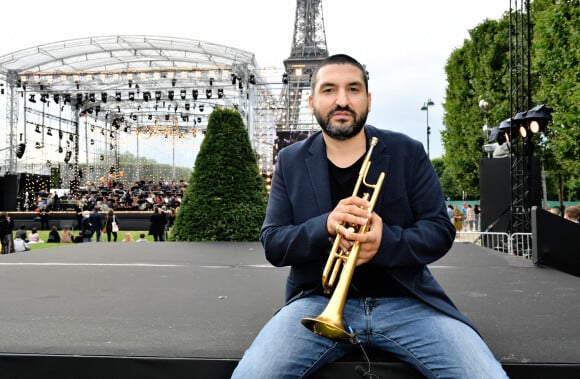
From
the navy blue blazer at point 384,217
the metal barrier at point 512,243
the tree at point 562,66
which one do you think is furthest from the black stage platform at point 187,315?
the tree at point 562,66

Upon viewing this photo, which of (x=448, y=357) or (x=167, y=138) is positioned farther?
(x=167, y=138)

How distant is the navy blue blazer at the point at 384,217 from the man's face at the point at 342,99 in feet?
0.51

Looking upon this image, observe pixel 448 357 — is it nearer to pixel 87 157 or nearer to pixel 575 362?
pixel 575 362

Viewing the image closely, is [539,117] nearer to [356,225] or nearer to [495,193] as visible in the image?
[495,193]

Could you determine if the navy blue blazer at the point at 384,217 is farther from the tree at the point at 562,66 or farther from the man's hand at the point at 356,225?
the tree at the point at 562,66

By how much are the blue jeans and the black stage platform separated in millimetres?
112

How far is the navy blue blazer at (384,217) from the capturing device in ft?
5.98

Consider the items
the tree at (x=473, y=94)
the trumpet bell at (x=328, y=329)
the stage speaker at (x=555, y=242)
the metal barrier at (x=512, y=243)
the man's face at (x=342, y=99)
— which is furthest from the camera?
the tree at (x=473, y=94)

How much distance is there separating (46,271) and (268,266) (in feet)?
7.58

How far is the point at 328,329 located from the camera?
1620 millimetres

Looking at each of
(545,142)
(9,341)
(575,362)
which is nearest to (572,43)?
→ (545,142)

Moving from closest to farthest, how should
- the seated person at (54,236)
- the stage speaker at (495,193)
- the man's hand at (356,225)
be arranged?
the man's hand at (356,225), the stage speaker at (495,193), the seated person at (54,236)

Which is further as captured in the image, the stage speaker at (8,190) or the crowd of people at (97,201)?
the stage speaker at (8,190)

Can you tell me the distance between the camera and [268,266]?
509 cm
